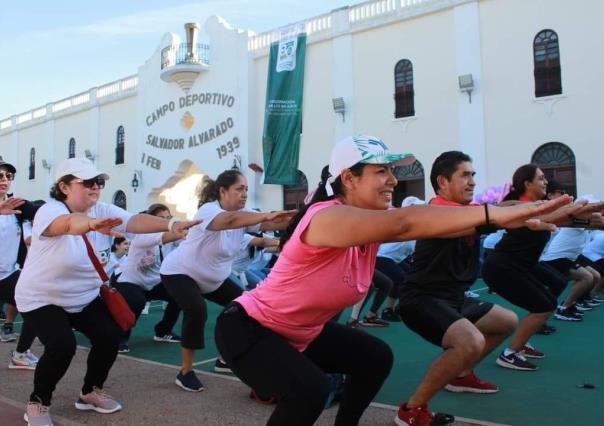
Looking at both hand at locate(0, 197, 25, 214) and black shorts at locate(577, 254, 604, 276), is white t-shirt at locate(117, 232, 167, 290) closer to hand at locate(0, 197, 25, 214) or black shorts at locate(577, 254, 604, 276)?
hand at locate(0, 197, 25, 214)

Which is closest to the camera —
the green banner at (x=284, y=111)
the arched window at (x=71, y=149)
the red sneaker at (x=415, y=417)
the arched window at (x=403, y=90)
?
the red sneaker at (x=415, y=417)

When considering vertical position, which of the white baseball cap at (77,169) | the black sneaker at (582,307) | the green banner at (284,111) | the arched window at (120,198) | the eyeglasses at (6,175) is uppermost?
the green banner at (284,111)

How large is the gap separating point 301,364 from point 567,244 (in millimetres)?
6149

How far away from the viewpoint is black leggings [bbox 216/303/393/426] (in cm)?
256

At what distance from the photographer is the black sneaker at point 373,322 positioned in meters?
7.94

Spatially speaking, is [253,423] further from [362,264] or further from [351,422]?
[362,264]

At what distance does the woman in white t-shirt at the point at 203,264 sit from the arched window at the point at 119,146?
79.3ft

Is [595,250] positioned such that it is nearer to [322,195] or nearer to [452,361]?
[452,361]

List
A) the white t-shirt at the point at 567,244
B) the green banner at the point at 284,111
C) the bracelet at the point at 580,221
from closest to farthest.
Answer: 1. the bracelet at the point at 580,221
2. the white t-shirt at the point at 567,244
3. the green banner at the point at 284,111

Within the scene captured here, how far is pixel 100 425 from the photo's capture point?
4043 millimetres

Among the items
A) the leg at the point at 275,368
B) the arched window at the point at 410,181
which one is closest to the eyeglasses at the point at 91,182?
the leg at the point at 275,368

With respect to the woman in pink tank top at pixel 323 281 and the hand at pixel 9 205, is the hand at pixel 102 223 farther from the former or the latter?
the hand at pixel 9 205

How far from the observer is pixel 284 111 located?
21312 millimetres

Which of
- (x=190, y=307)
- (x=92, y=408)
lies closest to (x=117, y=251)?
(x=190, y=307)
